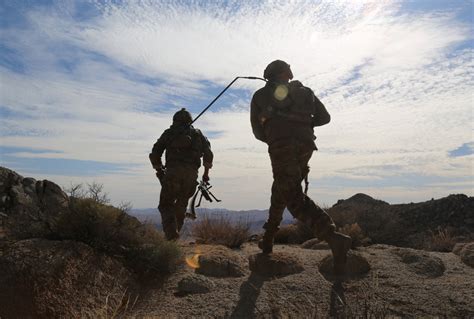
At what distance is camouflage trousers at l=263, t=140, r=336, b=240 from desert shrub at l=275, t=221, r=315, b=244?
3732mm

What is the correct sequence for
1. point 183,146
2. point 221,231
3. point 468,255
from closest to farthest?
point 468,255 < point 183,146 < point 221,231

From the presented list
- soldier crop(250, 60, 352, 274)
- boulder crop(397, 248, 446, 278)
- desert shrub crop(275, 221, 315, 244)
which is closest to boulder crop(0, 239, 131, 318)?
soldier crop(250, 60, 352, 274)

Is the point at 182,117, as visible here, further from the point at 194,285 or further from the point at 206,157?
the point at 194,285

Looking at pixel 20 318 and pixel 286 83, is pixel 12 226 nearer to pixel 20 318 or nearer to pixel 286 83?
pixel 20 318

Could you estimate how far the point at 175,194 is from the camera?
244 inches

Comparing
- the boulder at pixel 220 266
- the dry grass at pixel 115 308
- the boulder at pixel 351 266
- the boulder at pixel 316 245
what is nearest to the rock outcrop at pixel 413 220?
the boulder at pixel 316 245

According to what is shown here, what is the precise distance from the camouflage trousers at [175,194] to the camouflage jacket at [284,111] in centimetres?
186

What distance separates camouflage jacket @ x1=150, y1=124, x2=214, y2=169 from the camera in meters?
6.21

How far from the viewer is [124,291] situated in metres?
3.62

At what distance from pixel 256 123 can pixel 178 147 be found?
1.82 m

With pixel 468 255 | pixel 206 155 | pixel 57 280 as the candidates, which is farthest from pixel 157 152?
pixel 468 255

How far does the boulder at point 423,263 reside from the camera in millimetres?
4473

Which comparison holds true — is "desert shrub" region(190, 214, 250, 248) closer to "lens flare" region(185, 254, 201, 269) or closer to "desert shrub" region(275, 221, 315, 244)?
"desert shrub" region(275, 221, 315, 244)

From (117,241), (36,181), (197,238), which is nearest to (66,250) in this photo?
(117,241)
